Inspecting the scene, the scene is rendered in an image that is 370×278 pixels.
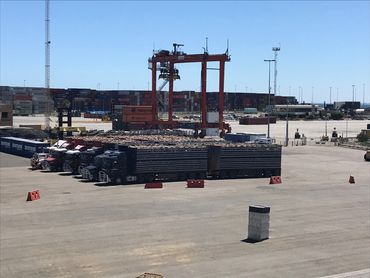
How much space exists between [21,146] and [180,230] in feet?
147

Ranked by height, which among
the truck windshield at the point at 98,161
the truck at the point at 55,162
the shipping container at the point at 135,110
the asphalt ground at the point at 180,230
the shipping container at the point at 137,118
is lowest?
the asphalt ground at the point at 180,230

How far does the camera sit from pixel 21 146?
6600 centimetres

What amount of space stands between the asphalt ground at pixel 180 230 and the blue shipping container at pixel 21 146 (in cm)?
1798

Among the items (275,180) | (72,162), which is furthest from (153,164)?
(275,180)

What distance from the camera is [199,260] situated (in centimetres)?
2039

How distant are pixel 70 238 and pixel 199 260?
632cm

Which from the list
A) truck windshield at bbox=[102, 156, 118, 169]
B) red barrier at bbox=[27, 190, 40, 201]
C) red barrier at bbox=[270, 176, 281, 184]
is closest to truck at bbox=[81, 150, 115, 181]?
truck windshield at bbox=[102, 156, 118, 169]

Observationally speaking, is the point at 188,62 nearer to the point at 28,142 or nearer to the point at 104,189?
the point at 28,142

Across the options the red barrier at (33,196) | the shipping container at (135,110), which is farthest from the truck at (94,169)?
the shipping container at (135,110)

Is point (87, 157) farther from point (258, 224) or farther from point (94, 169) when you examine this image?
point (258, 224)

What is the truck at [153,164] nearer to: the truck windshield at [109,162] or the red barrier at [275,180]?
the truck windshield at [109,162]

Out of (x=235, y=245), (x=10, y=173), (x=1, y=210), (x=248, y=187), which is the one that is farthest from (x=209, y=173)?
(x=235, y=245)

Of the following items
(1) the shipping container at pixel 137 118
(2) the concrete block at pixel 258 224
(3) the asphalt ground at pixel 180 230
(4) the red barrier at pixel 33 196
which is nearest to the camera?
(3) the asphalt ground at pixel 180 230

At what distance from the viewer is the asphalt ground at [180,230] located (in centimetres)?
1962
